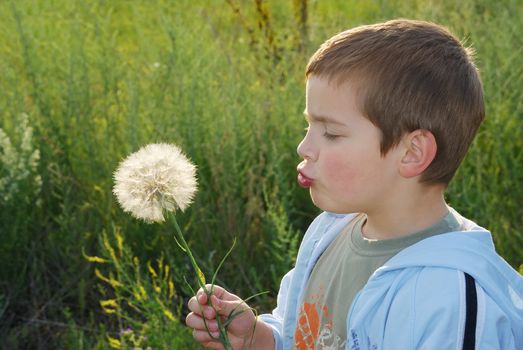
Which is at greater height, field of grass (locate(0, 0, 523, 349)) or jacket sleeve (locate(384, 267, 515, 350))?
jacket sleeve (locate(384, 267, 515, 350))

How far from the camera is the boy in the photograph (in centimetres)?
178

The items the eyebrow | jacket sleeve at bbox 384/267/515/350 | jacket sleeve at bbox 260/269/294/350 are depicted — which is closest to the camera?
jacket sleeve at bbox 384/267/515/350

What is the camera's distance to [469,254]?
6.03ft

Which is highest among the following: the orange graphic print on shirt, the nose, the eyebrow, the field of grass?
the eyebrow

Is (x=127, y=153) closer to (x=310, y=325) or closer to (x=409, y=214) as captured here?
(x=310, y=325)

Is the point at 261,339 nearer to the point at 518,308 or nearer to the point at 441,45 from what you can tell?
the point at 518,308

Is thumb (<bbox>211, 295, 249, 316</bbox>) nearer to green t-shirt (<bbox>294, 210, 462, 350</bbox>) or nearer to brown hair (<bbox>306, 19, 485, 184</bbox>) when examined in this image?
green t-shirt (<bbox>294, 210, 462, 350</bbox>)

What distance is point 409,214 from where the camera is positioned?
6.61 ft

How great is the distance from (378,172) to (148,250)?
2279 mm

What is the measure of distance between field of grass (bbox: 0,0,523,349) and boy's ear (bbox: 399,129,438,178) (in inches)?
61.6

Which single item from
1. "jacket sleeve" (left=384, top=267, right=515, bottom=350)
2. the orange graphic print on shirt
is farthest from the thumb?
"jacket sleeve" (left=384, top=267, right=515, bottom=350)

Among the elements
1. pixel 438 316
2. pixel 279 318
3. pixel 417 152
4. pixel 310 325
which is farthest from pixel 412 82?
pixel 279 318

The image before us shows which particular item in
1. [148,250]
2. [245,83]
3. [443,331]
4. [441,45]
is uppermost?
[441,45]

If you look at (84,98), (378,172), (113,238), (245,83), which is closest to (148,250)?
(113,238)
